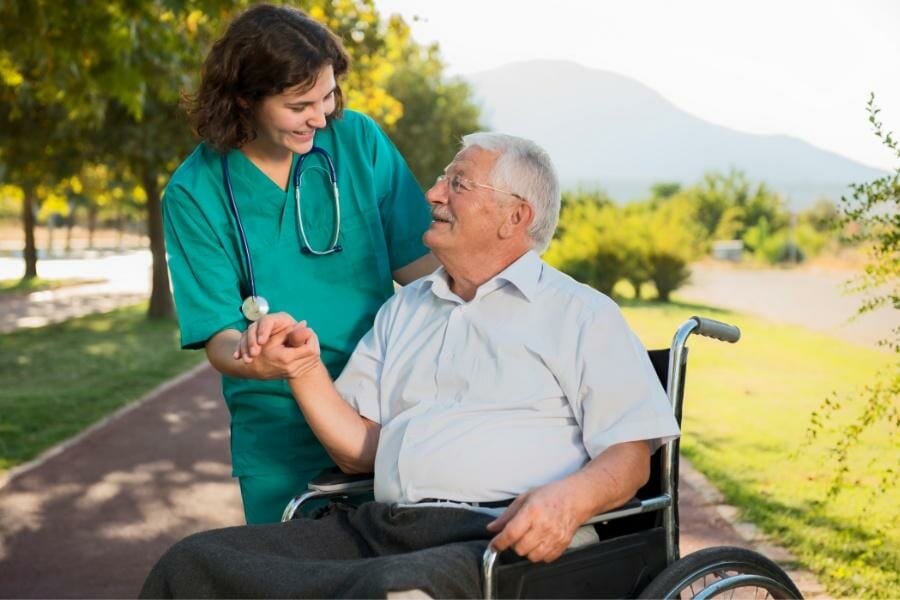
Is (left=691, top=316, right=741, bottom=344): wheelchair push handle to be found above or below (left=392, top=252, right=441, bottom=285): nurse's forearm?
below

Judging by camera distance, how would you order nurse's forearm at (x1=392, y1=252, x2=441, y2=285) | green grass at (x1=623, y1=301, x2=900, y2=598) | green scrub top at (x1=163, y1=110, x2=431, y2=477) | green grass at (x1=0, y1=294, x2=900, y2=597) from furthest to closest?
green grass at (x1=0, y1=294, x2=900, y2=597) < green grass at (x1=623, y1=301, x2=900, y2=598) < nurse's forearm at (x1=392, y1=252, x2=441, y2=285) < green scrub top at (x1=163, y1=110, x2=431, y2=477)

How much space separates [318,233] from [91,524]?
3967 mm

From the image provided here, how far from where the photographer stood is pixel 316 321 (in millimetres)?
3254

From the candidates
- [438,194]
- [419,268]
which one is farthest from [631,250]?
[438,194]

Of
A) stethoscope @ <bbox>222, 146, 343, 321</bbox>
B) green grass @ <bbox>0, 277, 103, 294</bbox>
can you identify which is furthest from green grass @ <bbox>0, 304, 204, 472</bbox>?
green grass @ <bbox>0, 277, 103, 294</bbox>

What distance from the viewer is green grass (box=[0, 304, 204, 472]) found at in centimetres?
972

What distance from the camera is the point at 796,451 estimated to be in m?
6.60

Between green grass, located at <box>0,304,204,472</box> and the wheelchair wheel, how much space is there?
6413mm

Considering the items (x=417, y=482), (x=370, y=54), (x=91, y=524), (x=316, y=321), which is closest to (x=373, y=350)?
(x=316, y=321)

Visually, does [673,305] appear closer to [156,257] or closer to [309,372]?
[156,257]

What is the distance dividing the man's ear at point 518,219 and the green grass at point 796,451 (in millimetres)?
2327

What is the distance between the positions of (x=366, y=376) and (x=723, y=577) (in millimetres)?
1003

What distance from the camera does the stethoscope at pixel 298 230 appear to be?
308 centimetres

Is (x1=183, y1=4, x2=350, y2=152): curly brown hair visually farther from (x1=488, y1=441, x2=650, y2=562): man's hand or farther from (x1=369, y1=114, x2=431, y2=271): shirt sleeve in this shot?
(x1=488, y1=441, x2=650, y2=562): man's hand
